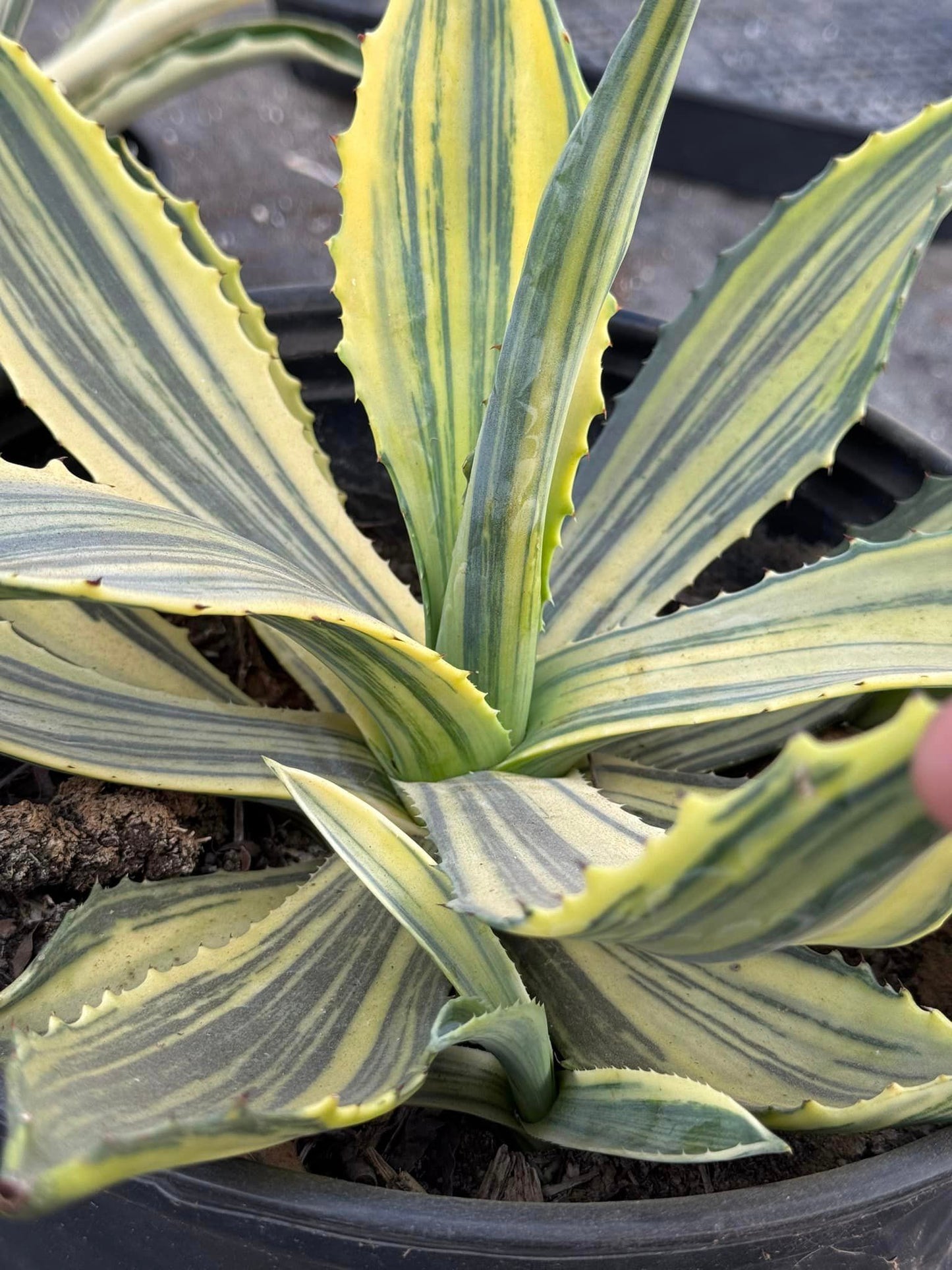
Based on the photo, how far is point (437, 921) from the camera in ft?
1.68

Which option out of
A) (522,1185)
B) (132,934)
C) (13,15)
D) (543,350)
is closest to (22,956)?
(132,934)

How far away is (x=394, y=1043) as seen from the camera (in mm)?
529

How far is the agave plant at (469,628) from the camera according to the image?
18.7 inches

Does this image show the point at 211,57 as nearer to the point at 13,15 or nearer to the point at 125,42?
the point at 125,42

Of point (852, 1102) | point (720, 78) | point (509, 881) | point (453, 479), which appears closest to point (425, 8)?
point (453, 479)

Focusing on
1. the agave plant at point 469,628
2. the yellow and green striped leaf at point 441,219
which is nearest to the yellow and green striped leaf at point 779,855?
the agave plant at point 469,628

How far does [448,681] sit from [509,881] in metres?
0.12

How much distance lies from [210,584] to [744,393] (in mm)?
423

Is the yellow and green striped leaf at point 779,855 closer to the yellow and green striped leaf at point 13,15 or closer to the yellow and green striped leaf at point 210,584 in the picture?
the yellow and green striped leaf at point 210,584

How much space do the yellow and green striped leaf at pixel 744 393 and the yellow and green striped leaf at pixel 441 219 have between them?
0.13 metres

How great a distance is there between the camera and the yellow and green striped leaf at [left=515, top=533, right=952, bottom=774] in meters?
0.60

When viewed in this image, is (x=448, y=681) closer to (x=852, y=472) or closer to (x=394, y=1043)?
(x=394, y=1043)

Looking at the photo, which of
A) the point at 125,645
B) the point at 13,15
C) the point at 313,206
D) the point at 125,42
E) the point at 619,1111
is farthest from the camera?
the point at 313,206

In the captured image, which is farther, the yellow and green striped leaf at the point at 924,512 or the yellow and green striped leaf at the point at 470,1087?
the yellow and green striped leaf at the point at 924,512
